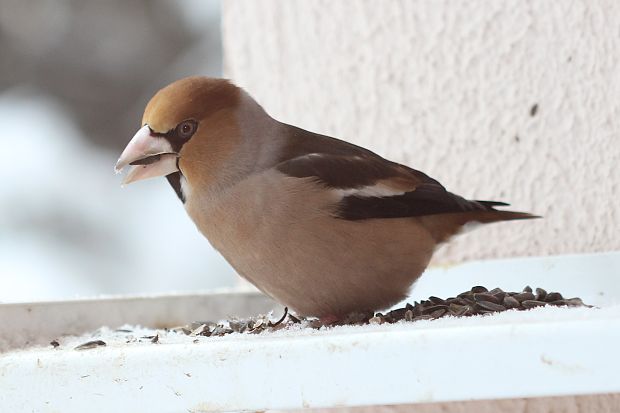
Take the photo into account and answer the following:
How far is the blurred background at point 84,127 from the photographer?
16.1ft

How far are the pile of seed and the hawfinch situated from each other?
0.05 metres

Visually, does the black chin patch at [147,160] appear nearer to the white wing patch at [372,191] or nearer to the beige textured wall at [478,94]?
the white wing patch at [372,191]

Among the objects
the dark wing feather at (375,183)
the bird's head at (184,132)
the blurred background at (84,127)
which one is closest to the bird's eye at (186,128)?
A: the bird's head at (184,132)

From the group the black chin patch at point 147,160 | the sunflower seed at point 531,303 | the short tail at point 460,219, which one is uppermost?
the black chin patch at point 147,160

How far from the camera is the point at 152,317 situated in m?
2.18

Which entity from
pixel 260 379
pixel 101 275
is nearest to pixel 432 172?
pixel 260 379

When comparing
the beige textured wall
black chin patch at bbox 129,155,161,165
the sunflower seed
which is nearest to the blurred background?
the beige textured wall

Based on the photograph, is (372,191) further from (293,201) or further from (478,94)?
(478,94)

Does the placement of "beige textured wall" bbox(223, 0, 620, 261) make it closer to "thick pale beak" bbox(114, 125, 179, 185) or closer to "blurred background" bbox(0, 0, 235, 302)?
"thick pale beak" bbox(114, 125, 179, 185)

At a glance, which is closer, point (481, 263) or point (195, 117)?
point (195, 117)

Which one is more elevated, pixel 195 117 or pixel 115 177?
pixel 195 117

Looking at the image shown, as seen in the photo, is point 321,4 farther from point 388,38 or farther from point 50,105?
point 50,105

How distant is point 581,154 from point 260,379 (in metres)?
1.18

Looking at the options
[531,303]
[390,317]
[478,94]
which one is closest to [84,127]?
[478,94]
